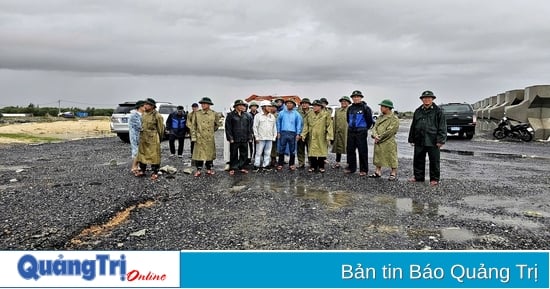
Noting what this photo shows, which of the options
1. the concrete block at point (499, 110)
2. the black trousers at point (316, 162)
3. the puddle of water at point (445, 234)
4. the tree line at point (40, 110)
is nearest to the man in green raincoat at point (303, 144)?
the black trousers at point (316, 162)

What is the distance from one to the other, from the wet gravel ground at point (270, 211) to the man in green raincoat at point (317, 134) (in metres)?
0.39

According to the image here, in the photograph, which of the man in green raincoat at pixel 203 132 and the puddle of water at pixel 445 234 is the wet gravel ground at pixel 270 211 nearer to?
the puddle of water at pixel 445 234

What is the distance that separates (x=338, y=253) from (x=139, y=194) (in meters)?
4.59

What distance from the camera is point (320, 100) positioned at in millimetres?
9766

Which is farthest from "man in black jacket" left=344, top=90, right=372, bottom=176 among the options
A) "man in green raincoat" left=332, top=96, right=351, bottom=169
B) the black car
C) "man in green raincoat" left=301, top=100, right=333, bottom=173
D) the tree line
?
the tree line

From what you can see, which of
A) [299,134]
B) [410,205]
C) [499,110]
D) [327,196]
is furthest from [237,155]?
[499,110]

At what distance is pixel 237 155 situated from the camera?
9461mm

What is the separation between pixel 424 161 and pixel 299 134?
9.52 ft

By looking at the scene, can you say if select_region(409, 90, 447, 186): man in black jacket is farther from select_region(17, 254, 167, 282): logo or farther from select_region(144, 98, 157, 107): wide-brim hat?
select_region(17, 254, 167, 282): logo

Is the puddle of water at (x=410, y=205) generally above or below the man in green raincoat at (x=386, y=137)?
below

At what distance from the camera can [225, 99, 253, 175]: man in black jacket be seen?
918 cm

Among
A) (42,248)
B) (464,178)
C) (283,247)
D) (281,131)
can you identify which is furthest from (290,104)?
(42,248)

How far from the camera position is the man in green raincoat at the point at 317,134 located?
9.57m

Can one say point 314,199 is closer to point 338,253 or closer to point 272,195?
point 272,195
